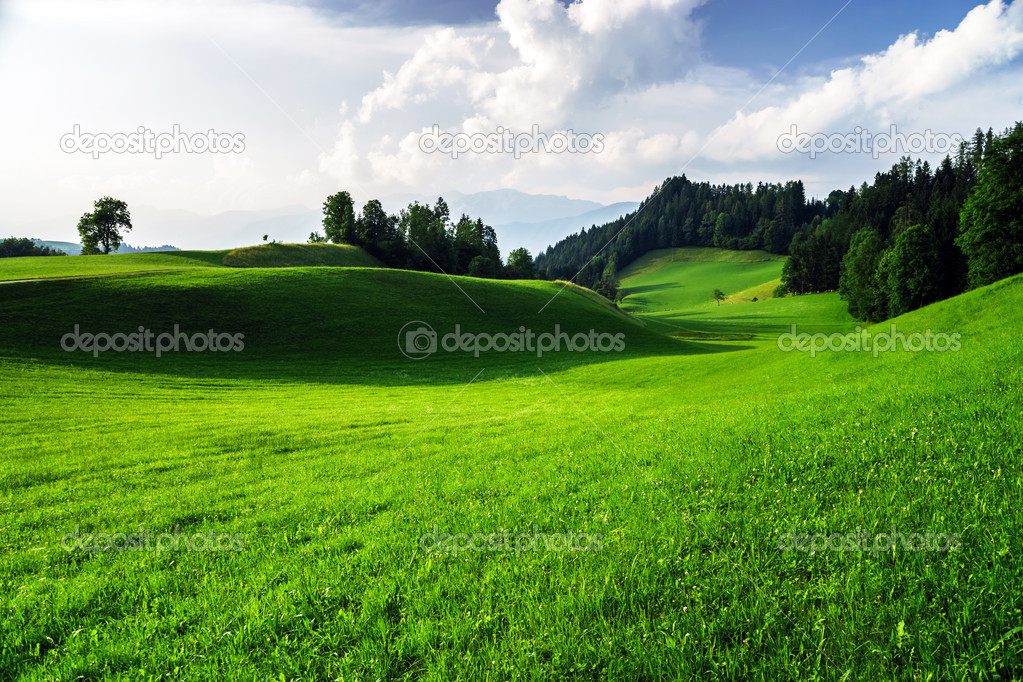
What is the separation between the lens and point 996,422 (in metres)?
7.46

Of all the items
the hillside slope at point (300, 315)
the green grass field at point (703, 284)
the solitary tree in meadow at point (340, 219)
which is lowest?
the hillside slope at point (300, 315)

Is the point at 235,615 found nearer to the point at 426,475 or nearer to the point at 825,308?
the point at 426,475

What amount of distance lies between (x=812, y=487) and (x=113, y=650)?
8804 millimetres

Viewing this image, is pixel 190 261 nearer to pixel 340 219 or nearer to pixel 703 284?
pixel 340 219

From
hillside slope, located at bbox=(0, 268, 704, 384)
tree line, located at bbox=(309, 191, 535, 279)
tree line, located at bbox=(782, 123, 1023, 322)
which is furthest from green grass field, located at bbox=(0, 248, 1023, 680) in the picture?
tree line, located at bbox=(309, 191, 535, 279)

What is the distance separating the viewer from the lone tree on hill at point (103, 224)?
3991 inches

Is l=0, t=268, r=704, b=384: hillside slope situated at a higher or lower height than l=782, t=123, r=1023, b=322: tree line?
lower

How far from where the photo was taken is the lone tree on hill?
10138 centimetres

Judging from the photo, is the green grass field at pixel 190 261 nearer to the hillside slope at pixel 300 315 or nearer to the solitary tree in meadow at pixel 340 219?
the solitary tree in meadow at pixel 340 219

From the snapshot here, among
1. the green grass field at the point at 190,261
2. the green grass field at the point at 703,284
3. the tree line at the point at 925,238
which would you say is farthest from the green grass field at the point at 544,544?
the green grass field at the point at 703,284

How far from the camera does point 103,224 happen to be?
336ft

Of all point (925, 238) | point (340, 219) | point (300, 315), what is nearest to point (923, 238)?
point (925, 238)

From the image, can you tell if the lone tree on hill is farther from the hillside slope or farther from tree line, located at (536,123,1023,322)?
tree line, located at (536,123,1023,322)

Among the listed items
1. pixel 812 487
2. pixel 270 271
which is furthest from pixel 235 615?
pixel 270 271
